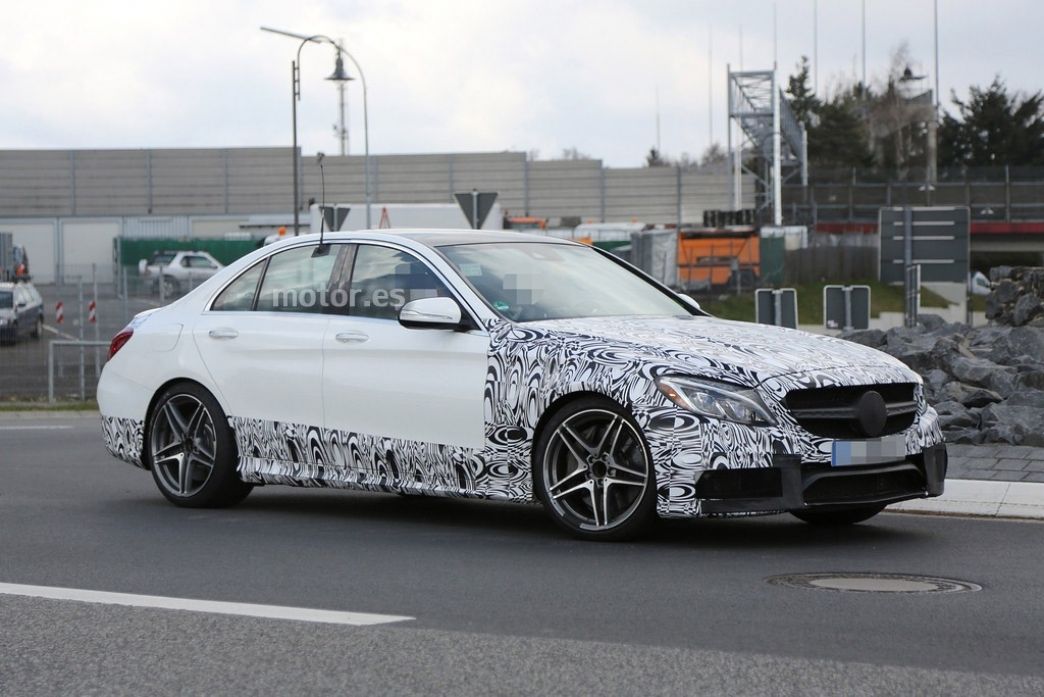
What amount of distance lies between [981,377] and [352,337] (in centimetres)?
727

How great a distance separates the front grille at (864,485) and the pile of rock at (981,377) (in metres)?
4.43

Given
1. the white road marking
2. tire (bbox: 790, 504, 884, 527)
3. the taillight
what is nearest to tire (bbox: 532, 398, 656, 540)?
tire (bbox: 790, 504, 884, 527)

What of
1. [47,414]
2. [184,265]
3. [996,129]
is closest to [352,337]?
[47,414]

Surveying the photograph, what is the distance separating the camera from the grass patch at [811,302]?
4750 centimetres

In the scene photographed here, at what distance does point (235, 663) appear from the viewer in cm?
553

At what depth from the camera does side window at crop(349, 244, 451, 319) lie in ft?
29.5

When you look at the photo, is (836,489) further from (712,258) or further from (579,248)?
(712,258)

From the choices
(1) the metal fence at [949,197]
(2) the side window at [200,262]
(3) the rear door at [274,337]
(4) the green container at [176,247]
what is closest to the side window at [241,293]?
(3) the rear door at [274,337]

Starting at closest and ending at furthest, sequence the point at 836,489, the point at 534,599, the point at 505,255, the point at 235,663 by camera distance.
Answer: the point at 235,663 < the point at 534,599 < the point at 836,489 < the point at 505,255

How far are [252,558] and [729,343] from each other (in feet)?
7.73

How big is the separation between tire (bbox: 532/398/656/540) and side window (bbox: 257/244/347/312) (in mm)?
1913

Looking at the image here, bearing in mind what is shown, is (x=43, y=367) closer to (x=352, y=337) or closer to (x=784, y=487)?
(x=352, y=337)

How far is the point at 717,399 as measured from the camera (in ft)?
24.9

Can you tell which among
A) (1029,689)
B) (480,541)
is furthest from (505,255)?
(1029,689)
